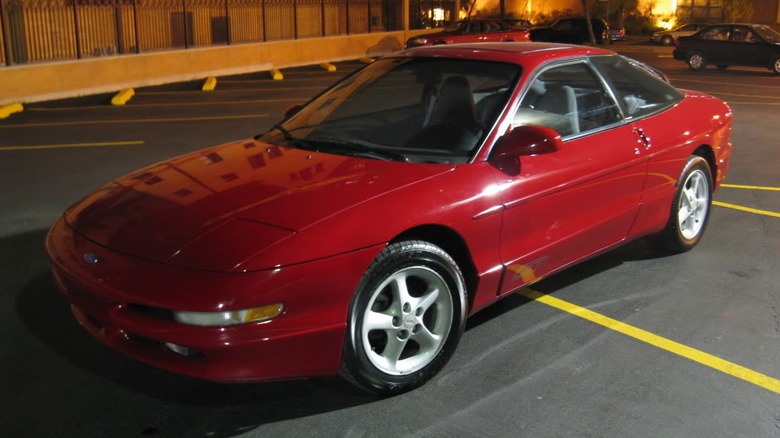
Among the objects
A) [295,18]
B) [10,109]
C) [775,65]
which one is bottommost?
[10,109]

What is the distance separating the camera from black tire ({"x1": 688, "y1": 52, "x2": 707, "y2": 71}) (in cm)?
2211

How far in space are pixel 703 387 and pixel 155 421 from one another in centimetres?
258

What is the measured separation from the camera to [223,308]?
10.2 ft

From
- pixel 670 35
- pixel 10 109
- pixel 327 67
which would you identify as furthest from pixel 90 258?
pixel 670 35

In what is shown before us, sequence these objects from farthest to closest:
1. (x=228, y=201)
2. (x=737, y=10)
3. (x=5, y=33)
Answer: (x=737, y=10)
(x=5, y=33)
(x=228, y=201)

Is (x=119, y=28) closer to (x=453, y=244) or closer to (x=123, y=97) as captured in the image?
(x=123, y=97)

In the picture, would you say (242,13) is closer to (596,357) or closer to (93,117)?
(93,117)

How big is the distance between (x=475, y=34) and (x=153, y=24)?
423 inches

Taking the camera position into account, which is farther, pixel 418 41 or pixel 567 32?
pixel 567 32

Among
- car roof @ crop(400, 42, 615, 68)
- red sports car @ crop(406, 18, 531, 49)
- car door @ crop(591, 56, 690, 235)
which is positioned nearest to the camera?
car roof @ crop(400, 42, 615, 68)

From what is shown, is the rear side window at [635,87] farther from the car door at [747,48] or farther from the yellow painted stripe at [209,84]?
the car door at [747,48]

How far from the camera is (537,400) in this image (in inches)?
146

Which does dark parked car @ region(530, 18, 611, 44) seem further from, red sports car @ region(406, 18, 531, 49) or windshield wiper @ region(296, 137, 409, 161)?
windshield wiper @ region(296, 137, 409, 161)

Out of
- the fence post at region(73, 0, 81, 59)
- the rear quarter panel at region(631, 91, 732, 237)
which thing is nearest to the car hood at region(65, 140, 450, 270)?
the rear quarter panel at region(631, 91, 732, 237)
